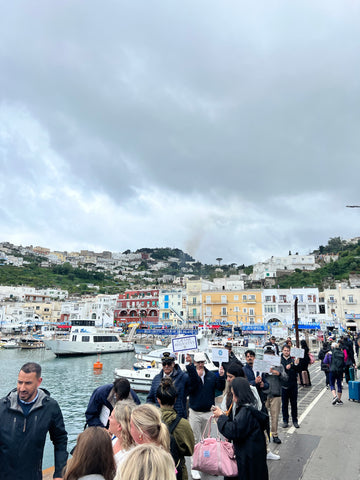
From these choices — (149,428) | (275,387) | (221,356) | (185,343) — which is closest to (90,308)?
(185,343)

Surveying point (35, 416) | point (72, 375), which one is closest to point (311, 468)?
point (35, 416)

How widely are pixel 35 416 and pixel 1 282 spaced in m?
127

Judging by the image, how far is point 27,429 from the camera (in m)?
3.07

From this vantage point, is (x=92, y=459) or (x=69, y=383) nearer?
(x=92, y=459)

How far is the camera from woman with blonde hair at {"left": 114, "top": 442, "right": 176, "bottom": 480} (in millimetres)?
1708

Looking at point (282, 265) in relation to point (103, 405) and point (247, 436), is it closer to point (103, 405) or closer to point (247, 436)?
point (103, 405)

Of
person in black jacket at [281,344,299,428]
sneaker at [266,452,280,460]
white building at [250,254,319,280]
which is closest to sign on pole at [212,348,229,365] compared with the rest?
person in black jacket at [281,344,299,428]

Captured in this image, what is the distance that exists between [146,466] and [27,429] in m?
1.94

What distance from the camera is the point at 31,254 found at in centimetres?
19088

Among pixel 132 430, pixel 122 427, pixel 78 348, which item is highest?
pixel 132 430

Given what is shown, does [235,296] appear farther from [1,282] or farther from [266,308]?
[1,282]

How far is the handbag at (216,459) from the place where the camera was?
Answer: 361 centimetres

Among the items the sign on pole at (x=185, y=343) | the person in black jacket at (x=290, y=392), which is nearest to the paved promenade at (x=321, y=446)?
the person in black jacket at (x=290, y=392)

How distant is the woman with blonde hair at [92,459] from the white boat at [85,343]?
42.7 meters
